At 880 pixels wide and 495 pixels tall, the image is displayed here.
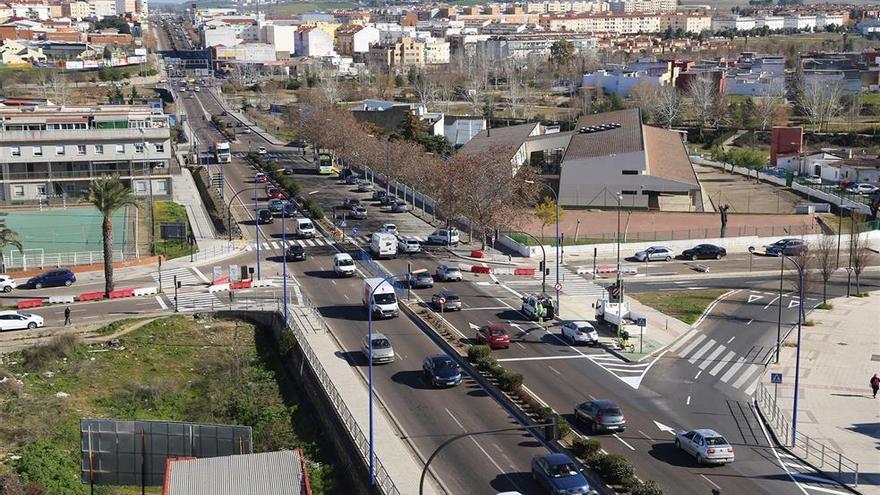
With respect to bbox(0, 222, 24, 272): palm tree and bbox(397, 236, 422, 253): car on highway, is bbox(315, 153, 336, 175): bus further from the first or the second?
bbox(0, 222, 24, 272): palm tree

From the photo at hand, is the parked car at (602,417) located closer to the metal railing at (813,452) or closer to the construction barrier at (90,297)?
the metal railing at (813,452)

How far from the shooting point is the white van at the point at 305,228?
2766 inches

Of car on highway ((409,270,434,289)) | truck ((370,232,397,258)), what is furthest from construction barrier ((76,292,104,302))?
truck ((370,232,397,258))

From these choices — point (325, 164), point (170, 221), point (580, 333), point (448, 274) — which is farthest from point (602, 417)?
point (325, 164)

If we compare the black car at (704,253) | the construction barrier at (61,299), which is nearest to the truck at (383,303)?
the construction barrier at (61,299)

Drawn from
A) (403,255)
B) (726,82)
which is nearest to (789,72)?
(726,82)

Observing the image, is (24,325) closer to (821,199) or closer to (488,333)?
(488,333)

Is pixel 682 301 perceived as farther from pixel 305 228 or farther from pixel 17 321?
pixel 17 321

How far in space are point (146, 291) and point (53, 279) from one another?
5694 millimetres

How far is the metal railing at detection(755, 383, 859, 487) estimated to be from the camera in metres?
32.0

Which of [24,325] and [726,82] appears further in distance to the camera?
[726,82]

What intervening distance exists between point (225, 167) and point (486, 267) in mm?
51634

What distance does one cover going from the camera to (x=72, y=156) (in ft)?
281

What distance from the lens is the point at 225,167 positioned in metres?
105
